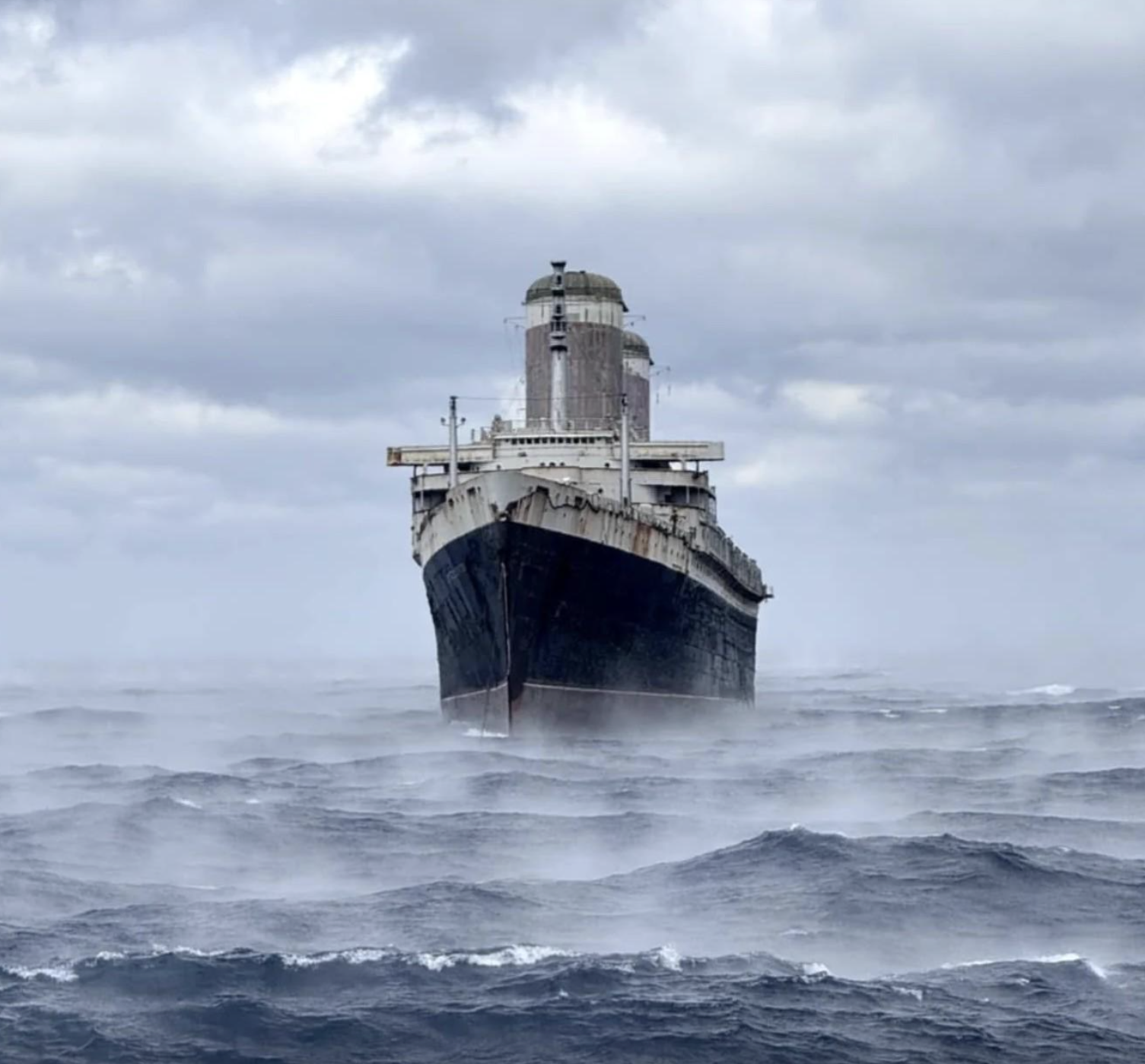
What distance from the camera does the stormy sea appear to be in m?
22.4

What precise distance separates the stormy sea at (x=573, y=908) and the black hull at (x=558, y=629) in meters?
2.60

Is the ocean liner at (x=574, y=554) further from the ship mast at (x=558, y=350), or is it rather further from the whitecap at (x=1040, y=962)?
the whitecap at (x=1040, y=962)

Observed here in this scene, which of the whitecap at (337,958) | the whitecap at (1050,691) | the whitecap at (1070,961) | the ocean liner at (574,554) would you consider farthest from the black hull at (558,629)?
the whitecap at (1050,691)

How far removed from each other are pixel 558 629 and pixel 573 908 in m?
31.7

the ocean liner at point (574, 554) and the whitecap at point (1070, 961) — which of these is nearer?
the whitecap at point (1070, 961)

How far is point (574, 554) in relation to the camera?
6144 centimetres

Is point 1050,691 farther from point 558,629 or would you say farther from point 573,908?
point 573,908

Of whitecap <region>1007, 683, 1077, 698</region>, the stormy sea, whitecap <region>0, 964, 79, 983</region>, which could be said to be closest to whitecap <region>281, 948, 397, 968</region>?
the stormy sea

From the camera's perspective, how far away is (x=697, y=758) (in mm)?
58688

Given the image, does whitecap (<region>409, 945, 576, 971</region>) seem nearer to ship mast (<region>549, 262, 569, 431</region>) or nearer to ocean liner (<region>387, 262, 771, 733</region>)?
ocean liner (<region>387, 262, 771, 733</region>)

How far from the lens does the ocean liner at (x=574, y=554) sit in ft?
201

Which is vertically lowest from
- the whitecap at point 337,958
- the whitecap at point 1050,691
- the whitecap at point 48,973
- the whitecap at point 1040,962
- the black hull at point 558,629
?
the whitecap at point 48,973

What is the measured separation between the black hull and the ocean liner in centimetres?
7

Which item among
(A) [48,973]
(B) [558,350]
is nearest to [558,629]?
(B) [558,350]
